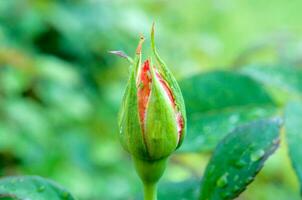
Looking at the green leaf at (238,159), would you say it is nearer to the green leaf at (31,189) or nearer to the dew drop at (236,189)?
the dew drop at (236,189)

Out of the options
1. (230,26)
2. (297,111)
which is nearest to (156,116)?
(297,111)

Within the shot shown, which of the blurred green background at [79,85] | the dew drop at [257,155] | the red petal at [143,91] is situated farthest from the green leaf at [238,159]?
the blurred green background at [79,85]

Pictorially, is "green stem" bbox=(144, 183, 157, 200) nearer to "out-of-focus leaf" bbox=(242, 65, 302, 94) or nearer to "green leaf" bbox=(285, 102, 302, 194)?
"green leaf" bbox=(285, 102, 302, 194)

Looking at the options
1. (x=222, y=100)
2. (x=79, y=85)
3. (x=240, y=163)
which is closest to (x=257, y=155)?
(x=240, y=163)

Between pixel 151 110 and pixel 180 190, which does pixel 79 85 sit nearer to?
pixel 180 190

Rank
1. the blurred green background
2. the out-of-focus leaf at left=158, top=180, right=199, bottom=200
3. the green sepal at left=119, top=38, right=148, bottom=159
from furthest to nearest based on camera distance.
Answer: the blurred green background, the out-of-focus leaf at left=158, top=180, right=199, bottom=200, the green sepal at left=119, top=38, right=148, bottom=159

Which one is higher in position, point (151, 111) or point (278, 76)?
point (278, 76)

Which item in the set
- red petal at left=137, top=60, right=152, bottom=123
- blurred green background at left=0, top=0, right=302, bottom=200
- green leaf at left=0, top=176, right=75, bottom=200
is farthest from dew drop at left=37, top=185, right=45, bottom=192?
→ blurred green background at left=0, top=0, right=302, bottom=200
